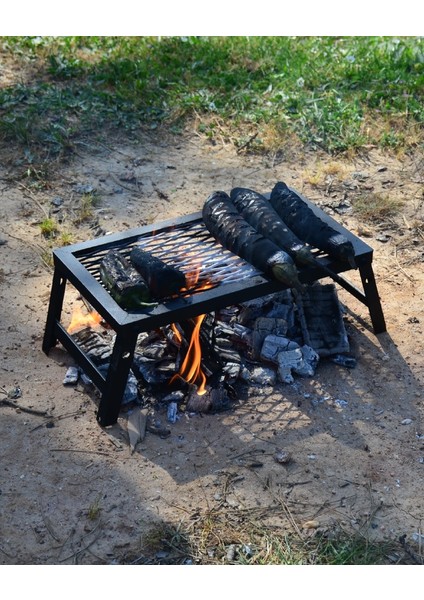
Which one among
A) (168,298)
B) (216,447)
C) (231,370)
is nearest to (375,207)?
(231,370)

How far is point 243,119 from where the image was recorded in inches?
350

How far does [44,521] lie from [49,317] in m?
1.56

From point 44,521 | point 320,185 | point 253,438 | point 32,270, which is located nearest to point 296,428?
point 253,438

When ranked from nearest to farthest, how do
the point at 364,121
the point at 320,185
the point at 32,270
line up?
the point at 32,270 < the point at 320,185 < the point at 364,121

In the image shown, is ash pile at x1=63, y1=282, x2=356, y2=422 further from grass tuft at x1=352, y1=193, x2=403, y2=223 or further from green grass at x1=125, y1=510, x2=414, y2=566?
grass tuft at x1=352, y1=193, x2=403, y2=223

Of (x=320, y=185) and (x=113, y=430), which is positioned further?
(x=320, y=185)

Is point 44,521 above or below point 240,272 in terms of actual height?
below

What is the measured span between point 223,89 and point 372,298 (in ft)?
12.4

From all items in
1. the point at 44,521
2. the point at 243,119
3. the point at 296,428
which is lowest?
the point at 44,521

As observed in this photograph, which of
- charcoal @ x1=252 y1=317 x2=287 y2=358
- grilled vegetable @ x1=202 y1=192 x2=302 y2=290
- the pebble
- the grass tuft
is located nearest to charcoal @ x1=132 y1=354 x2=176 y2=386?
charcoal @ x1=252 y1=317 x2=287 y2=358

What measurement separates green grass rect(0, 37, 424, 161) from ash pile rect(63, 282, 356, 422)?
2.71 meters

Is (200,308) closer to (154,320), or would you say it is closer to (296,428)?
(154,320)

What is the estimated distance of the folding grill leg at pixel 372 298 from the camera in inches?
240

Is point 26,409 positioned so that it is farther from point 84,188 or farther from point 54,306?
point 84,188
